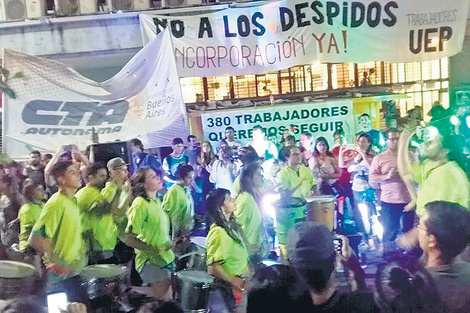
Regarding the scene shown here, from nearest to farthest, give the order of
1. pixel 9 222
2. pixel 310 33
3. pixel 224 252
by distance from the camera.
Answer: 1. pixel 224 252
2. pixel 9 222
3. pixel 310 33

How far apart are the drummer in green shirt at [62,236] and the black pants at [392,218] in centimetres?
307

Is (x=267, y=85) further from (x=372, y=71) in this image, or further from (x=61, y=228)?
(x=61, y=228)

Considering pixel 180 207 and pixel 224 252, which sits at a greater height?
pixel 180 207

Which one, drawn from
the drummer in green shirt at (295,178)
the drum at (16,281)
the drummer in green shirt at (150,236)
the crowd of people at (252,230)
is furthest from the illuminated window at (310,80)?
the drum at (16,281)

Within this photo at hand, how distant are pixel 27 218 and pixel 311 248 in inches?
113

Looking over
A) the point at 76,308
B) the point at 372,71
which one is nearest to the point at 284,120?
the point at 372,71

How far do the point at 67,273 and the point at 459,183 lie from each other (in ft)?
10.9

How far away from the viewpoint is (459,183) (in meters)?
4.82

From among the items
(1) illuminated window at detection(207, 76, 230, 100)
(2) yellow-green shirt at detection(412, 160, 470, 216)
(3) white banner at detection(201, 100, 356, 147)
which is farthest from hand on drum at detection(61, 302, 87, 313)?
(1) illuminated window at detection(207, 76, 230, 100)

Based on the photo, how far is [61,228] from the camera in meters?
4.84

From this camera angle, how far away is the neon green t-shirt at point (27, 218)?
5230mm

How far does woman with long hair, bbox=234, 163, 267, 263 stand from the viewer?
17.0 feet

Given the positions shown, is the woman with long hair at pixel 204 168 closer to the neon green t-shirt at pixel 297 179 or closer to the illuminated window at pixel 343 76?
the neon green t-shirt at pixel 297 179

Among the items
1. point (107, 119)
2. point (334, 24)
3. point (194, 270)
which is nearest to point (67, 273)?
point (194, 270)
